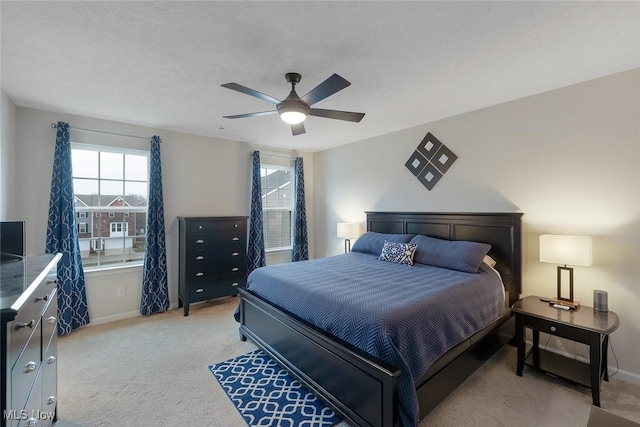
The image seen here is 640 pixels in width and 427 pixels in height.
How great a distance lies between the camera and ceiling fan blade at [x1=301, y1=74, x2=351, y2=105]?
5.97ft

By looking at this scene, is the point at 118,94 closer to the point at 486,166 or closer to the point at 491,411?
the point at 486,166

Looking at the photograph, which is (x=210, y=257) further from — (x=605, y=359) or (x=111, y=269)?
(x=605, y=359)

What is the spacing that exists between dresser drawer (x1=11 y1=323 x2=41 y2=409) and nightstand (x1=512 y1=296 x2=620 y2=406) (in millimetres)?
3196

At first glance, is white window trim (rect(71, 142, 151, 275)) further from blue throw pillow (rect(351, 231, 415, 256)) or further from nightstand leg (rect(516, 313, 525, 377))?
nightstand leg (rect(516, 313, 525, 377))

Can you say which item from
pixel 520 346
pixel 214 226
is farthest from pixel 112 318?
pixel 520 346

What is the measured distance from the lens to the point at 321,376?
80.4 inches

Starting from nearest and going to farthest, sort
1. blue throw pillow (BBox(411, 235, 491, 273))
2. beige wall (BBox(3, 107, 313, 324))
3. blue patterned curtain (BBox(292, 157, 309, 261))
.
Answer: blue throw pillow (BBox(411, 235, 491, 273)), beige wall (BBox(3, 107, 313, 324)), blue patterned curtain (BBox(292, 157, 309, 261))

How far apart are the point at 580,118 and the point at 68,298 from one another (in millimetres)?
5626

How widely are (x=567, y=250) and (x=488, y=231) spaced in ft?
2.58

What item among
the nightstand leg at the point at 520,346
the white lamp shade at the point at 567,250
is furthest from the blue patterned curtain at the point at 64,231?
the white lamp shade at the point at 567,250

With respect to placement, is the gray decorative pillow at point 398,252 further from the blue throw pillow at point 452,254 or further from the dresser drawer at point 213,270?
the dresser drawer at point 213,270

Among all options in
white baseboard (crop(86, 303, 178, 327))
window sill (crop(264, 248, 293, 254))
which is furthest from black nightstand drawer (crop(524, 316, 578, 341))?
white baseboard (crop(86, 303, 178, 327))

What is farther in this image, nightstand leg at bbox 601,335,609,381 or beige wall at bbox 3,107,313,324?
beige wall at bbox 3,107,313,324

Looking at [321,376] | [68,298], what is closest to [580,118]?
[321,376]
